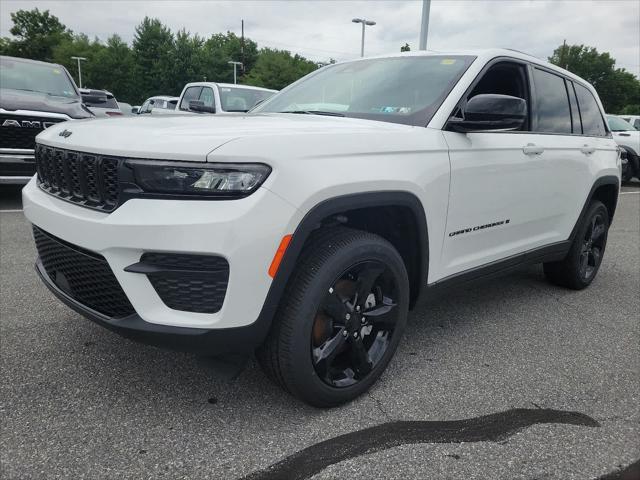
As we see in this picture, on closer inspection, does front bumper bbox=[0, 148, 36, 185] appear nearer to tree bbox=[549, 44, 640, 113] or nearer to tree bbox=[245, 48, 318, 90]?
tree bbox=[245, 48, 318, 90]

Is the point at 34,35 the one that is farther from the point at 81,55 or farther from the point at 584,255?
the point at 584,255

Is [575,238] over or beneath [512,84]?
beneath

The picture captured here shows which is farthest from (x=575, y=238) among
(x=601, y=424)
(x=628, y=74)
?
(x=628, y=74)

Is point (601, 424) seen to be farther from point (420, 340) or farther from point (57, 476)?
point (57, 476)

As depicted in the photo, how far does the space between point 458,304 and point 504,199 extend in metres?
1.09

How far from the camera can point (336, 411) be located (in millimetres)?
2445

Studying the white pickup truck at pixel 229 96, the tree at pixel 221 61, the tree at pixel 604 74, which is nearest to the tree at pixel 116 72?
the tree at pixel 221 61

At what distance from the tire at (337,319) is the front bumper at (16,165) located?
18.1 feet

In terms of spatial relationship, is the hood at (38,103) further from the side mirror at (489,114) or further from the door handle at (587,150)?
the door handle at (587,150)

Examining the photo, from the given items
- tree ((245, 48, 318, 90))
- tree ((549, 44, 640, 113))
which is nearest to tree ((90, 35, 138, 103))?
tree ((245, 48, 318, 90))

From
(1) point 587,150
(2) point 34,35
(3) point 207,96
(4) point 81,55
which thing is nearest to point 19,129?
(3) point 207,96

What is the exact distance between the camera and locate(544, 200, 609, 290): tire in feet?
14.1

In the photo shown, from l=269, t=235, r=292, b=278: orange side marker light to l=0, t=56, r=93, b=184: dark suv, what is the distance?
224 inches

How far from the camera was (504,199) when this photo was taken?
10.4 feet
